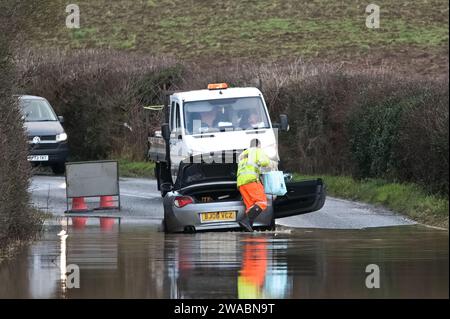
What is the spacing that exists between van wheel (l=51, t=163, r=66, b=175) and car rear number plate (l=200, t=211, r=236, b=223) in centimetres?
1553

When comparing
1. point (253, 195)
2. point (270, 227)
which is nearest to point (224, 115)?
point (270, 227)

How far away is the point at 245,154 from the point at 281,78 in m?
14.4

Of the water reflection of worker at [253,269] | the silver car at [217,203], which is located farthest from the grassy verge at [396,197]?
the water reflection of worker at [253,269]

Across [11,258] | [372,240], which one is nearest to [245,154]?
[372,240]

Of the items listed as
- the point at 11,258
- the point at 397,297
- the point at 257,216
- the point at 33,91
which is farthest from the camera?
the point at 33,91

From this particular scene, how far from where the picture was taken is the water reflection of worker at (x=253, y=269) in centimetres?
1309

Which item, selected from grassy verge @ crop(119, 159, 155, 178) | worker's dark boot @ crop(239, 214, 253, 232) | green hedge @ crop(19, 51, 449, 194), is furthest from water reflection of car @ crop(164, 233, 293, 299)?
grassy verge @ crop(119, 159, 155, 178)

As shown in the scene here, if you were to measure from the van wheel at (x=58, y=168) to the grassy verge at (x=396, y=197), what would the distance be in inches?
276

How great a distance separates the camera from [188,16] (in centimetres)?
6775

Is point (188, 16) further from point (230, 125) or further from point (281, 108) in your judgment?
point (230, 125)

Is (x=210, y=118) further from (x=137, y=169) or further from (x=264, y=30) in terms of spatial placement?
(x=264, y=30)

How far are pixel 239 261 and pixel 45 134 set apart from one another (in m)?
19.1

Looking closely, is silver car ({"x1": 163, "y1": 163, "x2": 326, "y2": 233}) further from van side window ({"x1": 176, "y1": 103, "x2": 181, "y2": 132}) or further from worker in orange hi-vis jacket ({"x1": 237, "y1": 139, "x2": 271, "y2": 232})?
van side window ({"x1": 176, "y1": 103, "x2": 181, "y2": 132})

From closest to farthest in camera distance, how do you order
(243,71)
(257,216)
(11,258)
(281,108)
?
(11,258)
(257,216)
(281,108)
(243,71)
